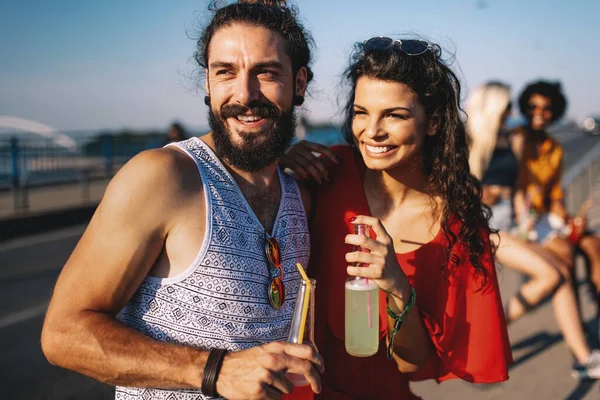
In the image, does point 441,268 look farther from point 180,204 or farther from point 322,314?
point 180,204

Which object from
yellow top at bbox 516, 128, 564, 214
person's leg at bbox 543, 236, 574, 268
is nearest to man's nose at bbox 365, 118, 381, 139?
person's leg at bbox 543, 236, 574, 268

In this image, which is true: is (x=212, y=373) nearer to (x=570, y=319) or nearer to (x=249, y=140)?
(x=249, y=140)

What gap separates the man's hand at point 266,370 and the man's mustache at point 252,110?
831 millimetres

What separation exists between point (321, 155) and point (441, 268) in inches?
28.4

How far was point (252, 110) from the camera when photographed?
1.98 metres

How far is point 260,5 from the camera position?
7.01 feet

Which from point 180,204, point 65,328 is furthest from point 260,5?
point 65,328

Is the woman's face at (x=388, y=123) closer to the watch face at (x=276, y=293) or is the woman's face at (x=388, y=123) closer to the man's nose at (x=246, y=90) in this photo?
the man's nose at (x=246, y=90)

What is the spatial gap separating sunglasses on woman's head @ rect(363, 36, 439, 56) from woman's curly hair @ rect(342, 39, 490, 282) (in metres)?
0.02

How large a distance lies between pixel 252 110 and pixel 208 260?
0.57 m

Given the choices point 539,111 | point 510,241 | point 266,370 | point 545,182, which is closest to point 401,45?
point 266,370

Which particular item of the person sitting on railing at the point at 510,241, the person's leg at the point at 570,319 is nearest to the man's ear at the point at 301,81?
the person sitting on railing at the point at 510,241

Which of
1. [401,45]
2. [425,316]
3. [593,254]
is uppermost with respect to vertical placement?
[401,45]

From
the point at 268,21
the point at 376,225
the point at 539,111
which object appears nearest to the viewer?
the point at 376,225
